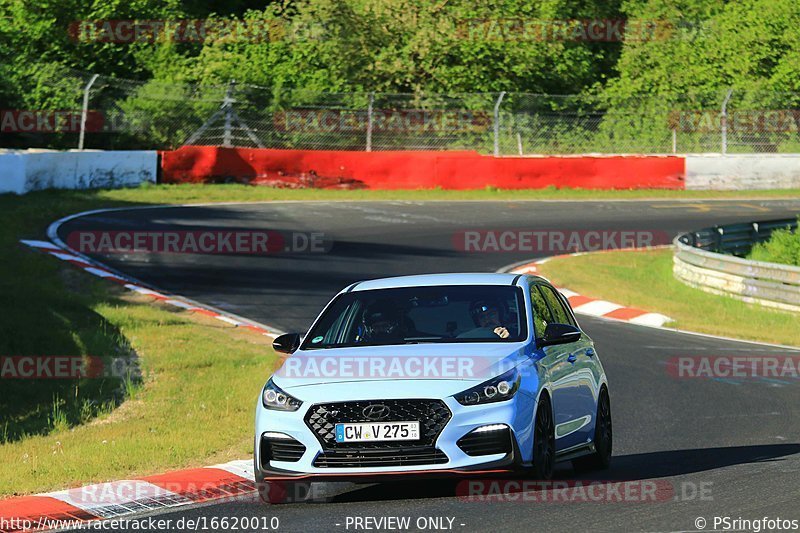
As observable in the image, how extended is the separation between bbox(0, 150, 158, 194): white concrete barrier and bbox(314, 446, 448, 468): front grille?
868 inches

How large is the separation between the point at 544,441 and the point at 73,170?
2472cm

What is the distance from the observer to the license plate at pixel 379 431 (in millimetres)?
8016

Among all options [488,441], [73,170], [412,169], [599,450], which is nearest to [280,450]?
[488,441]

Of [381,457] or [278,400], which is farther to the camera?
[278,400]

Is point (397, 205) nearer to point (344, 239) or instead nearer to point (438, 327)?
point (344, 239)

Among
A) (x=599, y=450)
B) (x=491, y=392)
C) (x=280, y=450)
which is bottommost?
(x=599, y=450)

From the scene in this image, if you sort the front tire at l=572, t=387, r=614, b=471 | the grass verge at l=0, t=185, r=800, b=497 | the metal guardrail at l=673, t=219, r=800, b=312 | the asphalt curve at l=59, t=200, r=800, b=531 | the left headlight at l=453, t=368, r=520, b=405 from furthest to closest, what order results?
the metal guardrail at l=673, t=219, r=800, b=312 < the grass verge at l=0, t=185, r=800, b=497 < the front tire at l=572, t=387, r=614, b=471 < the left headlight at l=453, t=368, r=520, b=405 < the asphalt curve at l=59, t=200, r=800, b=531

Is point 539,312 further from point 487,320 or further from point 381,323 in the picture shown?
point 381,323

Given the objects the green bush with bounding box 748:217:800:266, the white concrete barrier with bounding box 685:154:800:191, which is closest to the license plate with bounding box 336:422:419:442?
the green bush with bounding box 748:217:800:266

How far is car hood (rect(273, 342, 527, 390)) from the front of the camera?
27.0 feet

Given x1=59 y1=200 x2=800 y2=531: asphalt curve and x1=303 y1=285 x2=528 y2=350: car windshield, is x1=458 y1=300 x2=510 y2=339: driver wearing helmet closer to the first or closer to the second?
x1=303 y1=285 x2=528 y2=350: car windshield

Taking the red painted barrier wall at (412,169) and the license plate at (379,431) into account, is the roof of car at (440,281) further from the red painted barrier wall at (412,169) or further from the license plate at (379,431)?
the red painted barrier wall at (412,169)

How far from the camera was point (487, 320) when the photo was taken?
30.1ft

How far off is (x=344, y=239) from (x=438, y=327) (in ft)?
54.5
